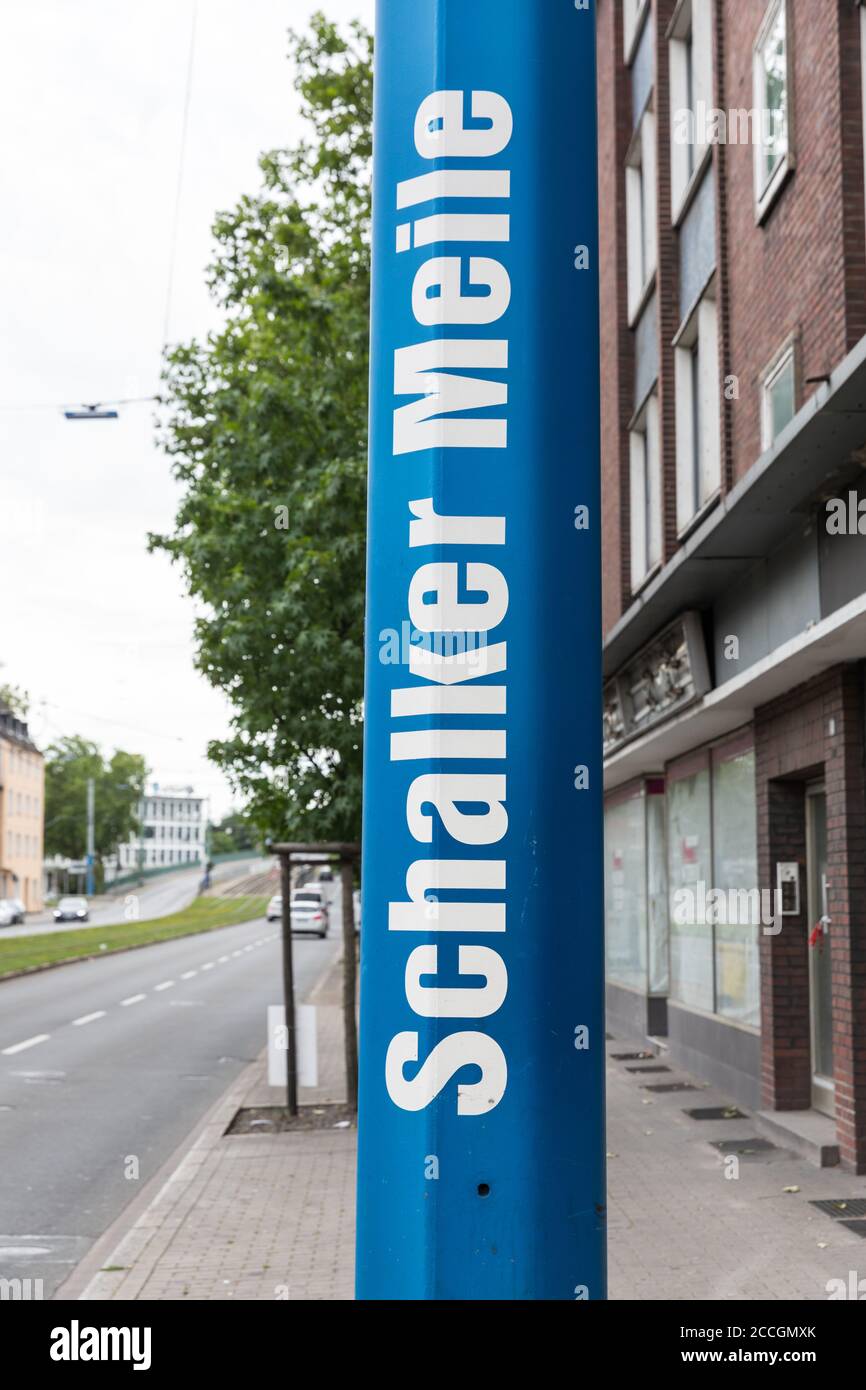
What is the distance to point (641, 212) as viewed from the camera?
2005 centimetres

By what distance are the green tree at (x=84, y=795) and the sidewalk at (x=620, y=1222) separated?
127667 mm

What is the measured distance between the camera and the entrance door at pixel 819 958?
11.7m

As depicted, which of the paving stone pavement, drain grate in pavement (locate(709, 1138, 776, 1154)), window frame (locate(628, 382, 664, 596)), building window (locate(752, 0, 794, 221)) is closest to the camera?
the paving stone pavement

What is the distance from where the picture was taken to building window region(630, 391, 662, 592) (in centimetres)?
1800

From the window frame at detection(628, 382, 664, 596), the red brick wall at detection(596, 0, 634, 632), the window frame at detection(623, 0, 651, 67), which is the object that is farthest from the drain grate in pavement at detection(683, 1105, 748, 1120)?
the window frame at detection(623, 0, 651, 67)

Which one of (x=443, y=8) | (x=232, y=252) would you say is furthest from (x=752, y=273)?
(x=232, y=252)

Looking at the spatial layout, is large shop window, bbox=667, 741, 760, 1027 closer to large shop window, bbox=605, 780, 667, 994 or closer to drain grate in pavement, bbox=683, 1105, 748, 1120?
drain grate in pavement, bbox=683, 1105, 748, 1120

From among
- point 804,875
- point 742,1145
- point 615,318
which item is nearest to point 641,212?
point 615,318

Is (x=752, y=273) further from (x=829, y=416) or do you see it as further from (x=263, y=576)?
(x=263, y=576)

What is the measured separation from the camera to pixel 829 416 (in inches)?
328

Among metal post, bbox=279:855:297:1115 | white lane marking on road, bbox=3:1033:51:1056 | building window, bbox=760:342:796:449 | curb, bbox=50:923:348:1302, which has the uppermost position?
building window, bbox=760:342:796:449

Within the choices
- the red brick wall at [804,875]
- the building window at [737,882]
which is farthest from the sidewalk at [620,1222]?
the building window at [737,882]

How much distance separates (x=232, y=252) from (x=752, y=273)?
457 inches

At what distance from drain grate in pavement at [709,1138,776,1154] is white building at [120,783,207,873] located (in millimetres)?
163873
